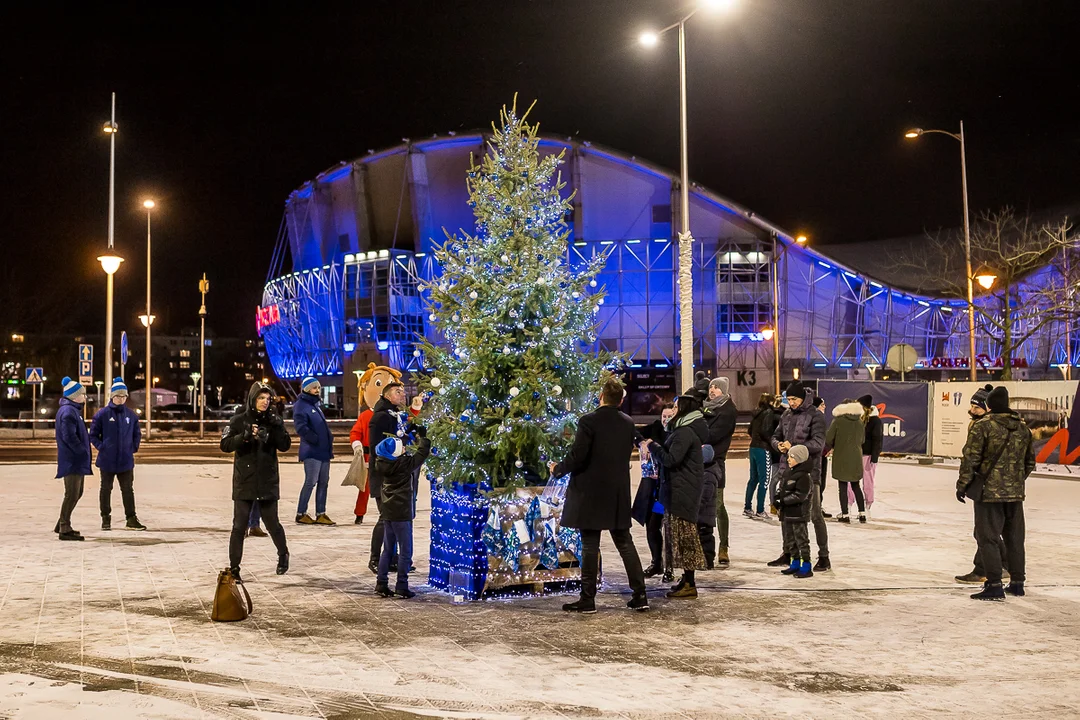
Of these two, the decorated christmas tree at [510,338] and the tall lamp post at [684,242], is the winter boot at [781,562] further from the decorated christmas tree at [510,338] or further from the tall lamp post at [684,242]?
the tall lamp post at [684,242]

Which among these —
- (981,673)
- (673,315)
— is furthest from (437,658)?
(673,315)

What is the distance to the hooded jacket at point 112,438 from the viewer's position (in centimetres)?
1148

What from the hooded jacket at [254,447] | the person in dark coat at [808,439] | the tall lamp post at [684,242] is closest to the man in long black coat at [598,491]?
the person in dark coat at [808,439]

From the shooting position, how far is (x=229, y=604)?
6855mm

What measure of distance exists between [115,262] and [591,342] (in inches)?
720

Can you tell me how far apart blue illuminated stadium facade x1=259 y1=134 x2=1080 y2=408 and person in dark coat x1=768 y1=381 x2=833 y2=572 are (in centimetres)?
4497

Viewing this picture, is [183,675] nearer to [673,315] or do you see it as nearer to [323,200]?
[673,315]

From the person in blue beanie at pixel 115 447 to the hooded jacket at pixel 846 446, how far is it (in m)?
8.73

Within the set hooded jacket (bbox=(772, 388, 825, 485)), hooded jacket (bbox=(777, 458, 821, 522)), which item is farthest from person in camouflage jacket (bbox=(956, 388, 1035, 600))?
hooded jacket (bbox=(772, 388, 825, 485))

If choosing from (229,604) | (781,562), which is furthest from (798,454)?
(229,604)

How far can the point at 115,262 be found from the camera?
23.0 metres

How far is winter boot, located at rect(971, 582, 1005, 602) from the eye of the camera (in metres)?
7.84

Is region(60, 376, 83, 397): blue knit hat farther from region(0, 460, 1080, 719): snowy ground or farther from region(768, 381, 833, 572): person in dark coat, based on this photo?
region(768, 381, 833, 572): person in dark coat

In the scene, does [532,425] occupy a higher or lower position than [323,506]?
higher
